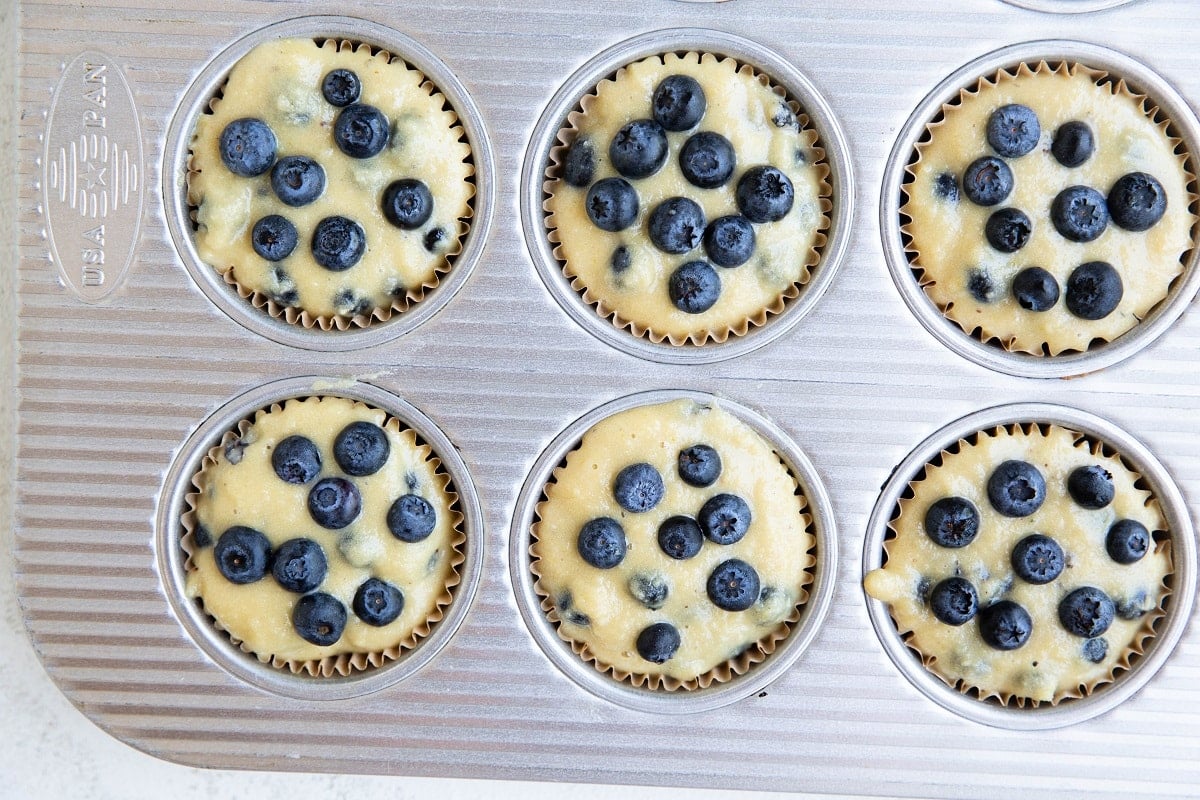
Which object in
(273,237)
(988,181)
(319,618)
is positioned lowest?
(319,618)

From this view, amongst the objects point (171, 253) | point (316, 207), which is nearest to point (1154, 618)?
point (316, 207)

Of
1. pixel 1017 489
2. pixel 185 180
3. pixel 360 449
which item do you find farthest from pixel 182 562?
pixel 1017 489

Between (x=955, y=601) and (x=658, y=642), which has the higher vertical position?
(x=955, y=601)

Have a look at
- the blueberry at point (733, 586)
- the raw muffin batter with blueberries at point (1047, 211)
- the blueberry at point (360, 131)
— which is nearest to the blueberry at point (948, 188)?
the raw muffin batter with blueberries at point (1047, 211)

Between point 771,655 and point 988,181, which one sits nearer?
point 988,181

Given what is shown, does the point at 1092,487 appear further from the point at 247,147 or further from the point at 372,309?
the point at 247,147

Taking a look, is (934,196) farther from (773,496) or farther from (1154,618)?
(1154,618)

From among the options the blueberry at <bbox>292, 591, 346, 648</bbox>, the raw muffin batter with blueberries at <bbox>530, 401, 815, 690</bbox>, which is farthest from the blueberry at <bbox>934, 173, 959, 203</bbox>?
the blueberry at <bbox>292, 591, 346, 648</bbox>
